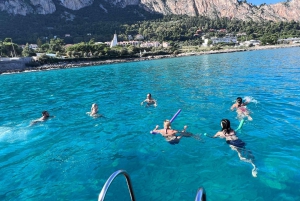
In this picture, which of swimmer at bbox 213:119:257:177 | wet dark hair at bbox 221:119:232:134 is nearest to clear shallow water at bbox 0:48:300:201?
swimmer at bbox 213:119:257:177

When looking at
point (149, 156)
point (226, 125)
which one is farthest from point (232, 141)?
point (149, 156)

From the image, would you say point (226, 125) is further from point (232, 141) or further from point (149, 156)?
point (149, 156)

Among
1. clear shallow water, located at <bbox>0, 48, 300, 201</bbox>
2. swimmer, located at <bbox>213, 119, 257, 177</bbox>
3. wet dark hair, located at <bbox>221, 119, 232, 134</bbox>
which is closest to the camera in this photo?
clear shallow water, located at <bbox>0, 48, 300, 201</bbox>

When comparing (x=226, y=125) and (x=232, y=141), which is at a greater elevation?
(x=226, y=125)

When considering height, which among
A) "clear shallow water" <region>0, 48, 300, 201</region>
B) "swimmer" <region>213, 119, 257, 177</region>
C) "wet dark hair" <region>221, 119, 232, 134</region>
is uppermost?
"wet dark hair" <region>221, 119, 232, 134</region>

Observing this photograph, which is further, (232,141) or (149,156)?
(149,156)

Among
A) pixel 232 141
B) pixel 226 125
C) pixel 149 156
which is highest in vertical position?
pixel 226 125

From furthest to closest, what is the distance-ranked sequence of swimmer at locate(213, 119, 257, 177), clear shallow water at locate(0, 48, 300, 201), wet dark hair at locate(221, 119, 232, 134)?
Result: 1. wet dark hair at locate(221, 119, 232, 134)
2. swimmer at locate(213, 119, 257, 177)
3. clear shallow water at locate(0, 48, 300, 201)

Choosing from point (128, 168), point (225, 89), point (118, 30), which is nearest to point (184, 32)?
point (118, 30)

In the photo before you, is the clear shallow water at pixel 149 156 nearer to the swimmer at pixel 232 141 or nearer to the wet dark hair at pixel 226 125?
the swimmer at pixel 232 141

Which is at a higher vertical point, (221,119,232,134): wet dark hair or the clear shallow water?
(221,119,232,134): wet dark hair

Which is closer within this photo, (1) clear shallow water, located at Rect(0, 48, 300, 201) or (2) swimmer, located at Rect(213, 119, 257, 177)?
(1) clear shallow water, located at Rect(0, 48, 300, 201)

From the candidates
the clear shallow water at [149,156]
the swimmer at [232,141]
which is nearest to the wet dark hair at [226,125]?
the swimmer at [232,141]

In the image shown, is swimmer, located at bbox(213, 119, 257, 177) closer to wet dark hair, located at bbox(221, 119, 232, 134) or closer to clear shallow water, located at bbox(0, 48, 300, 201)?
wet dark hair, located at bbox(221, 119, 232, 134)
